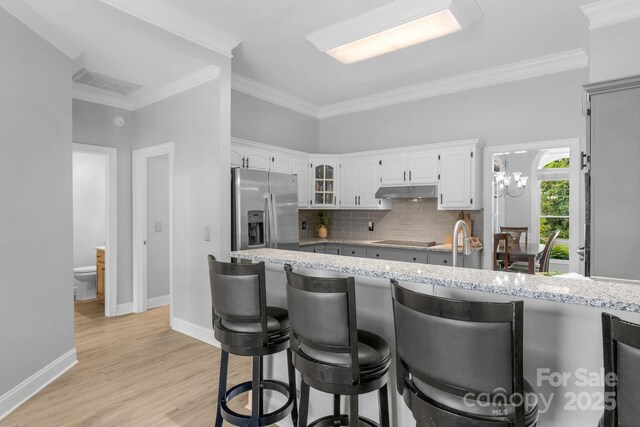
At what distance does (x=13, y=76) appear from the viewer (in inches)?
99.7

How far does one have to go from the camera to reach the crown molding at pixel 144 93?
372 cm

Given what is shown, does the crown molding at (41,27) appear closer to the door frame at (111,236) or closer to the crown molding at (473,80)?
the door frame at (111,236)

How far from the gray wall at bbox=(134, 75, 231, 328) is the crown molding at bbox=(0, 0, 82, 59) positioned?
111cm

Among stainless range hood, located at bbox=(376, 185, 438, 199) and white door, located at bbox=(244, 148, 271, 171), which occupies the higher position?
white door, located at bbox=(244, 148, 271, 171)

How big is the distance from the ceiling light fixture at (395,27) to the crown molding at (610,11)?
0.84 meters

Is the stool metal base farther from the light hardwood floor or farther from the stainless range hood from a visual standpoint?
the stainless range hood

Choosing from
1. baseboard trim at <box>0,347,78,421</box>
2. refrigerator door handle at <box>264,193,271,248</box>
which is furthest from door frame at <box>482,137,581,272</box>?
baseboard trim at <box>0,347,78,421</box>

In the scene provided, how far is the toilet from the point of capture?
5325 millimetres

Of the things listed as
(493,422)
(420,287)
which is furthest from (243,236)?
(493,422)

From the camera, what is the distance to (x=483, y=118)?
174 inches

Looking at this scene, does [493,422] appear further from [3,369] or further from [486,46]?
[486,46]

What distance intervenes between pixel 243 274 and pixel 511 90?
4018 millimetres

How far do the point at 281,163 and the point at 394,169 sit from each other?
5.06ft

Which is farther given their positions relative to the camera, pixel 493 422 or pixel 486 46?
pixel 486 46
